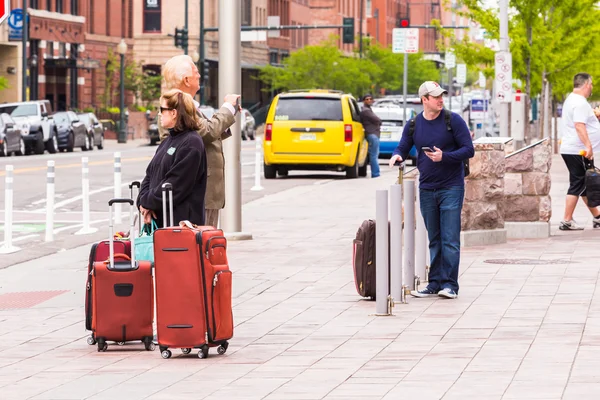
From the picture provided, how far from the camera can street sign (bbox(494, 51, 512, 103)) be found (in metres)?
28.4

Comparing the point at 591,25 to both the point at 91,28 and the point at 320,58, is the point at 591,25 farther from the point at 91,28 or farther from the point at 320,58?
the point at 320,58

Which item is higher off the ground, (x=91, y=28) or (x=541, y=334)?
(x=91, y=28)

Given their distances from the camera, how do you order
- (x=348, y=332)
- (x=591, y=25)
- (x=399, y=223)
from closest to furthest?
(x=348, y=332) < (x=399, y=223) < (x=591, y=25)

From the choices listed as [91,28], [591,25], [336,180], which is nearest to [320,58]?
[91,28]

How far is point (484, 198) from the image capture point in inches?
642

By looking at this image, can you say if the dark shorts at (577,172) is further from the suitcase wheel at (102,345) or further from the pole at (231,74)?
the suitcase wheel at (102,345)

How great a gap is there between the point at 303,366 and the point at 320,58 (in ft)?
265

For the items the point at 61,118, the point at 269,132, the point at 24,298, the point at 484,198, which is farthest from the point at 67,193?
the point at 61,118

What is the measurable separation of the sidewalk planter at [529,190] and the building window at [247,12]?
262 feet

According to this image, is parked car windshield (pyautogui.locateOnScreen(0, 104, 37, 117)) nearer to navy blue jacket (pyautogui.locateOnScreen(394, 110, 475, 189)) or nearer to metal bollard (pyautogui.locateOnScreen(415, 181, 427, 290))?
metal bollard (pyautogui.locateOnScreen(415, 181, 427, 290))

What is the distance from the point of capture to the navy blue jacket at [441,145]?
11.8m

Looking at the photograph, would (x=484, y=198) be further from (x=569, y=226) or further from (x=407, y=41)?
(x=407, y=41)

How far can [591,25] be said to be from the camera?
4159 cm

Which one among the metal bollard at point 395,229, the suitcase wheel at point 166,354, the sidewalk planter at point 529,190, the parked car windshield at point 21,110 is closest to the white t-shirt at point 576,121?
the sidewalk planter at point 529,190
